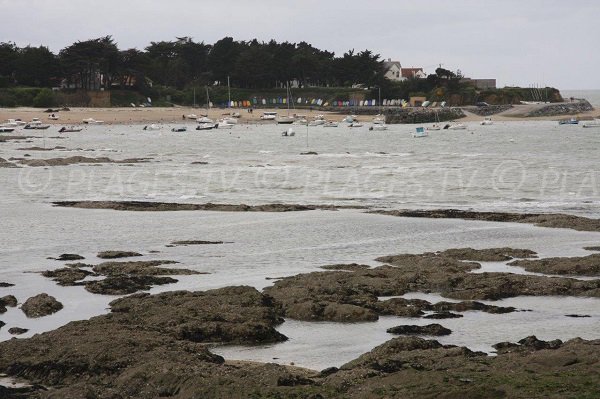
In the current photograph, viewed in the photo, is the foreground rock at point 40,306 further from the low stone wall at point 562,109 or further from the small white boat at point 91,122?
the low stone wall at point 562,109

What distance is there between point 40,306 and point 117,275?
397 centimetres

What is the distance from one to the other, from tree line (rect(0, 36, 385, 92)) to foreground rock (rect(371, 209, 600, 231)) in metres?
127

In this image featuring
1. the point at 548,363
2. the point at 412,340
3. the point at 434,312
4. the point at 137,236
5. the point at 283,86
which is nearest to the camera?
the point at 548,363

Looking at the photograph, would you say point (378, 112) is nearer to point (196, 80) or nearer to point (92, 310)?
point (196, 80)

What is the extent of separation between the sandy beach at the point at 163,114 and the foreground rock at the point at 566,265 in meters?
116

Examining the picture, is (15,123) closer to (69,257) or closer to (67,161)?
(67,161)

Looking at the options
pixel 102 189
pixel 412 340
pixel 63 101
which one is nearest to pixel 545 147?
pixel 102 189

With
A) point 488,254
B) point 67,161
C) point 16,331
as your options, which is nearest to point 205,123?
point 67,161

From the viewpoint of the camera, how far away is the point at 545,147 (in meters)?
89.2

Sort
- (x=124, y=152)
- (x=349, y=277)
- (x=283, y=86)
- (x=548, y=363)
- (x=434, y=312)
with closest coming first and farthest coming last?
(x=548, y=363), (x=434, y=312), (x=349, y=277), (x=124, y=152), (x=283, y=86)

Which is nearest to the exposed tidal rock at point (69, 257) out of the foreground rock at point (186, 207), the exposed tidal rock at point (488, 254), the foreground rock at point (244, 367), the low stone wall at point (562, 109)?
the foreground rock at point (244, 367)

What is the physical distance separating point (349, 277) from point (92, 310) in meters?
5.50

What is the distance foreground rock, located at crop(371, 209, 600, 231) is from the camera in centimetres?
2964

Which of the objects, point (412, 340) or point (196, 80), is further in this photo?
point (196, 80)
